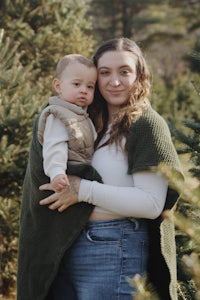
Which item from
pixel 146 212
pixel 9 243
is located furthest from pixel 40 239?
pixel 9 243

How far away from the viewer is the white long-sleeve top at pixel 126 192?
244cm

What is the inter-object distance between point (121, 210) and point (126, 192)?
8 centimetres

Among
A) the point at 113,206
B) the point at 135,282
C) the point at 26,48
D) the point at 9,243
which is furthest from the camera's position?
the point at 26,48

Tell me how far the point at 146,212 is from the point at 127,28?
21402mm

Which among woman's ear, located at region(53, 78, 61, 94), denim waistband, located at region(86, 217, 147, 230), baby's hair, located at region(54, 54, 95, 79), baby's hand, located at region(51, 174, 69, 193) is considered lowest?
denim waistband, located at region(86, 217, 147, 230)

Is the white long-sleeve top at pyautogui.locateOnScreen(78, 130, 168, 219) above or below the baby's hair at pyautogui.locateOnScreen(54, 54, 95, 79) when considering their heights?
below

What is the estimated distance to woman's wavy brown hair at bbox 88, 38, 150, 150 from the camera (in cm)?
264

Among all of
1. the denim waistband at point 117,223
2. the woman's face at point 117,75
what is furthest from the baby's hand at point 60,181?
the woman's face at point 117,75

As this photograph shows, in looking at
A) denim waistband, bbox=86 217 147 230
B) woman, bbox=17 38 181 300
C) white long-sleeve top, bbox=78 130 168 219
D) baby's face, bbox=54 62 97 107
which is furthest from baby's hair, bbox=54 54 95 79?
denim waistband, bbox=86 217 147 230

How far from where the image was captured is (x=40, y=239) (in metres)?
2.67

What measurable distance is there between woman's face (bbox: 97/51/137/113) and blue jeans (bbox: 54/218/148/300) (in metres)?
0.63

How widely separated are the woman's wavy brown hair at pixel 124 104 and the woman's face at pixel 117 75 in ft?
0.10

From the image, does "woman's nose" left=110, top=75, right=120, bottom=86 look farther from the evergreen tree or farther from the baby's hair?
the evergreen tree

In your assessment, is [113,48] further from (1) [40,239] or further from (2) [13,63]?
(2) [13,63]
